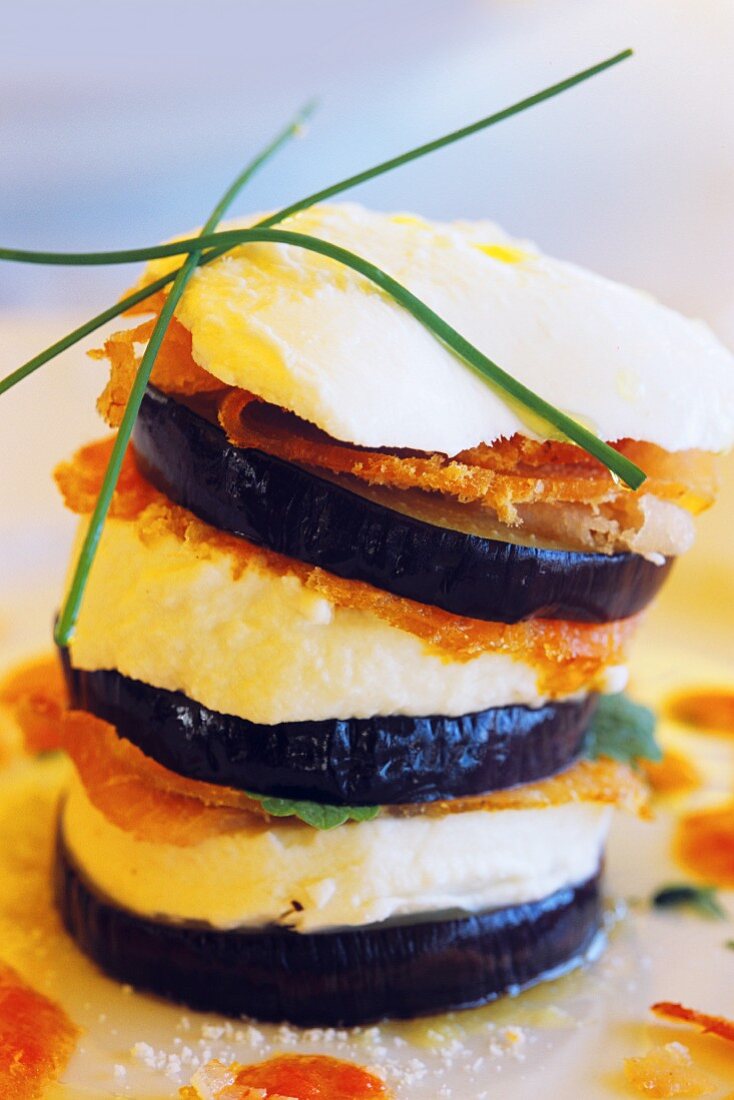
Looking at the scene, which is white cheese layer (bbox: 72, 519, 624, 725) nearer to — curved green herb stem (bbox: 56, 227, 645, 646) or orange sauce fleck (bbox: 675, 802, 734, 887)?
curved green herb stem (bbox: 56, 227, 645, 646)

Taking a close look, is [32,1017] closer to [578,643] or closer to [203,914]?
[203,914]

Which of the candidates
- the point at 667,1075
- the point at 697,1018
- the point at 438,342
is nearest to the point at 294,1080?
the point at 667,1075

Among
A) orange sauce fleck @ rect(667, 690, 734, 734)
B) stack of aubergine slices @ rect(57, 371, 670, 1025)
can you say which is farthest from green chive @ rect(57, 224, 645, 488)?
orange sauce fleck @ rect(667, 690, 734, 734)

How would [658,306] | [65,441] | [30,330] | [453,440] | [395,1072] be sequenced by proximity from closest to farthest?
[453,440]
[395,1072]
[658,306]
[65,441]
[30,330]

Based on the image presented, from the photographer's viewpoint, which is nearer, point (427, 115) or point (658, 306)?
point (658, 306)

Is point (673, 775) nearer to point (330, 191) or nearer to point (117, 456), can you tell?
point (330, 191)

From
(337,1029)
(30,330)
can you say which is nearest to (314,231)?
(337,1029)
